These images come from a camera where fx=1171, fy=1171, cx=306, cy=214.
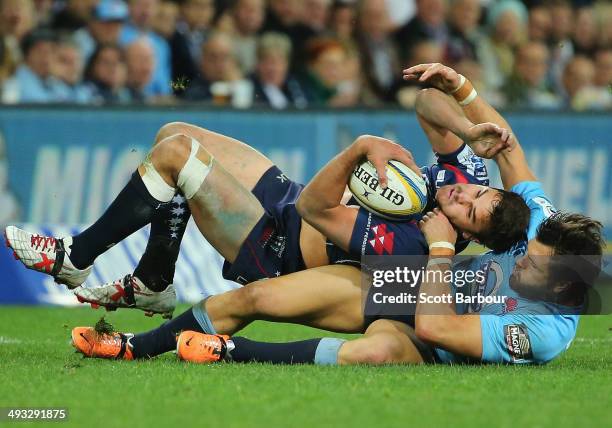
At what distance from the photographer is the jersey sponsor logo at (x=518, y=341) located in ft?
20.6

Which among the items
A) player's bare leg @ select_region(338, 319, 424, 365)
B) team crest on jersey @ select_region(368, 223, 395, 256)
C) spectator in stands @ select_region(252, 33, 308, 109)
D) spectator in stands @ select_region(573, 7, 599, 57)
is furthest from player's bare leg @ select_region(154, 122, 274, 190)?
spectator in stands @ select_region(573, 7, 599, 57)

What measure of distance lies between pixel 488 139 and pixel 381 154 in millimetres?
674

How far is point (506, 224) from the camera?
6465 millimetres

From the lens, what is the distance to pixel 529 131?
11594 millimetres

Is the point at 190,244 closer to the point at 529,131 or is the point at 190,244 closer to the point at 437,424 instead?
the point at 529,131

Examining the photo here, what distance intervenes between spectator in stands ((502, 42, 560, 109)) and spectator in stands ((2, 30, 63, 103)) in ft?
17.5

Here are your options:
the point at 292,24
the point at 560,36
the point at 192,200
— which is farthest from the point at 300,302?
the point at 560,36

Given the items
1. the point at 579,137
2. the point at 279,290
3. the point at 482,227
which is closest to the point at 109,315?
the point at 279,290

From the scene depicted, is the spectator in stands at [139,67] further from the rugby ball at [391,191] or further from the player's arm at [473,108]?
the rugby ball at [391,191]

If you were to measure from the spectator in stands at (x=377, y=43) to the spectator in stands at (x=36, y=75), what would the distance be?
3.63m

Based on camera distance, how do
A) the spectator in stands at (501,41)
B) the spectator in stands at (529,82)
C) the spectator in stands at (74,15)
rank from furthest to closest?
1. the spectator in stands at (501,41)
2. the spectator in stands at (529,82)
3. the spectator in stands at (74,15)

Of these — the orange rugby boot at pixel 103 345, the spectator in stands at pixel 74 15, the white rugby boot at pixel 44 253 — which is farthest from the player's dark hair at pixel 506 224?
the spectator in stands at pixel 74 15

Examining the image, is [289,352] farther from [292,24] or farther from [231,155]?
[292,24]

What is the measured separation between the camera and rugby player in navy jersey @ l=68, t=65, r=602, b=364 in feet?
20.6
